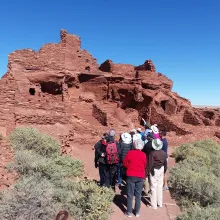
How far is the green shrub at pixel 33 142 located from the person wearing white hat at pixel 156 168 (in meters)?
3.84

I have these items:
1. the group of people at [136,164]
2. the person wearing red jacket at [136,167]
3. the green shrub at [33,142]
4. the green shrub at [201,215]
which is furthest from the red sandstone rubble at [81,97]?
the green shrub at [201,215]

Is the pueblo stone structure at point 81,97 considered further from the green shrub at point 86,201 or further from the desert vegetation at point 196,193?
the desert vegetation at point 196,193

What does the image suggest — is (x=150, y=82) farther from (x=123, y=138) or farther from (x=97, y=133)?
(x=123, y=138)

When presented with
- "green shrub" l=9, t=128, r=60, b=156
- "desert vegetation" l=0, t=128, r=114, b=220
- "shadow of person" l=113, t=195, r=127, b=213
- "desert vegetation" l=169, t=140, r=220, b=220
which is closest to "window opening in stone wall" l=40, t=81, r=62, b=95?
"green shrub" l=9, t=128, r=60, b=156

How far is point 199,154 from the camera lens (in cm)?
1071

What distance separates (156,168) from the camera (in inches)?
215

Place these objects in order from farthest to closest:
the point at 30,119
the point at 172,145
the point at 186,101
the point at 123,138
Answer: the point at 186,101, the point at 172,145, the point at 30,119, the point at 123,138

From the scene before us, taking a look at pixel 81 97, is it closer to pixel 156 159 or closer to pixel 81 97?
pixel 81 97

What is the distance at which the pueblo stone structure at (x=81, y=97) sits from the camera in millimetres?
10547

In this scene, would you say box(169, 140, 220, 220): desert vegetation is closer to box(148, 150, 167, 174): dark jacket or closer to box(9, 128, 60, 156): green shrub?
box(148, 150, 167, 174): dark jacket

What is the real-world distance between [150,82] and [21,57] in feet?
38.1

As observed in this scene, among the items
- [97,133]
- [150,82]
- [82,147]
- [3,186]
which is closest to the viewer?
[3,186]

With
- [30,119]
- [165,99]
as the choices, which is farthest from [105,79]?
[30,119]

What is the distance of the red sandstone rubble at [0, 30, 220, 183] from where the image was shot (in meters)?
10.5
